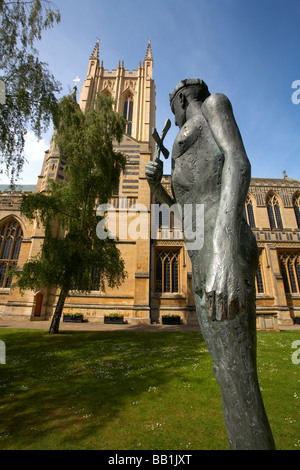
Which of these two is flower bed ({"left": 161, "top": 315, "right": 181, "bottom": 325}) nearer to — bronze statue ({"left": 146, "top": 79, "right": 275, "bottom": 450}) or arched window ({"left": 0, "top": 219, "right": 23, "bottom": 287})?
arched window ({"left": 0, "top": 219, "right": 23, "bottom": 287})

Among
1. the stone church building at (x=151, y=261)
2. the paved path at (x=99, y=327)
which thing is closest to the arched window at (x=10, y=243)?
the stone church building at (x=151, y=261)

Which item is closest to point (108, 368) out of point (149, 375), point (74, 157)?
point (149, 375)

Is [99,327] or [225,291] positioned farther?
[99,327]

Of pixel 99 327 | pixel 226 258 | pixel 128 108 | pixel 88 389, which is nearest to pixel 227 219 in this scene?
pixel 226 258

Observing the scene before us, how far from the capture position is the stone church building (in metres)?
17.2

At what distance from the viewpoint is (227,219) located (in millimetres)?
1362

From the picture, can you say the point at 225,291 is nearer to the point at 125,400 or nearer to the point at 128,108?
the point at 125,400

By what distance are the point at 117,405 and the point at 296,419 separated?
105 inches

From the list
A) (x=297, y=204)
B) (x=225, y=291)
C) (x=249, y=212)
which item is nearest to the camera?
(x=225, y=291)

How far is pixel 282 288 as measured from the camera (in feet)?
60.5

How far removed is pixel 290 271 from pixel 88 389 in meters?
20.7

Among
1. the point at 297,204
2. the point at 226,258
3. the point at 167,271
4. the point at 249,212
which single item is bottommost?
the point at 226,258

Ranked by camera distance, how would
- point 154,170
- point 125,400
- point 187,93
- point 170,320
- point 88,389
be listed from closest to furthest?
point 187,93 → point 154,170 → point 125,400 → point 88,389 → point 170,320

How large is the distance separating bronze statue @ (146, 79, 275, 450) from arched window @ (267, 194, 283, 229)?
2539 cm
